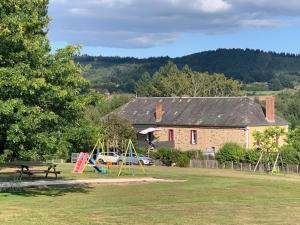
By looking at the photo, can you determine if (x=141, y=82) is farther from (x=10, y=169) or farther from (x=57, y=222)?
(x=57, y=222)

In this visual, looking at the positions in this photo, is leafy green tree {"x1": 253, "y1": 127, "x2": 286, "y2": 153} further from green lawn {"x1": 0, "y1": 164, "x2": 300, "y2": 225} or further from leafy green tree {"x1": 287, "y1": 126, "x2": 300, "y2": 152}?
green lawn {"x1": 0, "y1": 164, "x2": 300, "y2": 225}

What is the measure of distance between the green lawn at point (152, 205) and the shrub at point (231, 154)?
89.9 ft

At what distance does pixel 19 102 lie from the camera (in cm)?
1767

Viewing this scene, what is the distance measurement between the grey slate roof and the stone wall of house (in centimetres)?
67

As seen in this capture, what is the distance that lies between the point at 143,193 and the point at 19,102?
8.77m

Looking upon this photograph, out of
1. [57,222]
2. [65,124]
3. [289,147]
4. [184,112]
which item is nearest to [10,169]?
[65,124]

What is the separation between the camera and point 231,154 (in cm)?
5644

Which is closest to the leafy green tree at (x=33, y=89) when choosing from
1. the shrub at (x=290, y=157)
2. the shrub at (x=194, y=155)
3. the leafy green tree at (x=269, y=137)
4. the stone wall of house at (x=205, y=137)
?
the leafy green tree at (x=269, y=137)

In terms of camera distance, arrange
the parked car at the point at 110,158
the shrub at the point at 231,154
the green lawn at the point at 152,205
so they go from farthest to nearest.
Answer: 1. the shrub at the point at 231,154
2. the parked car at the point at 110,158
3. the green lawn at the point at 152,205

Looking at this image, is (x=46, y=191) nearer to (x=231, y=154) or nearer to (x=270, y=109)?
(x=231, y=154)

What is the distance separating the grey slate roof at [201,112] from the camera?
65.1m

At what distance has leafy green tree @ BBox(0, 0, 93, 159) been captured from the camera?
1758 cm

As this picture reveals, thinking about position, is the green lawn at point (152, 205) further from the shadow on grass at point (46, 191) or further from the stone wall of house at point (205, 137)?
the stone wall of house at point (205, 137)

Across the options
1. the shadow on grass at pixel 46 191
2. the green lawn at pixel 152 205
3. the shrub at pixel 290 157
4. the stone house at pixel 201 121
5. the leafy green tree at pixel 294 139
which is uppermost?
the stone house at pixel 201 121
